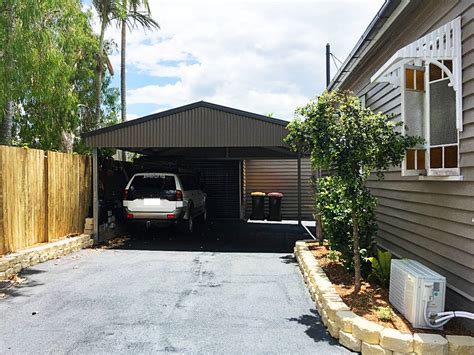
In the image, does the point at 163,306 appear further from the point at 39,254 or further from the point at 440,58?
the point at 440,58

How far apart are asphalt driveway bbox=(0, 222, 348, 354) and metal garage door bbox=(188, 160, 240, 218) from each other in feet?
24.5

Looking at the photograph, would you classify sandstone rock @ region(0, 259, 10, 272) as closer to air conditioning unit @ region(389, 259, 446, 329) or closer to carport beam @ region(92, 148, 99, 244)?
carport beam @ region(92, 148, 99, 244)

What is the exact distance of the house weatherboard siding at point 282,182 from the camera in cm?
1620

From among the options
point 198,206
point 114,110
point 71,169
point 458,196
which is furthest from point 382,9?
point 114,110

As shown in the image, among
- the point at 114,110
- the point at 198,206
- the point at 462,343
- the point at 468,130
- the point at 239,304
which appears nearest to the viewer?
the point at 462,343

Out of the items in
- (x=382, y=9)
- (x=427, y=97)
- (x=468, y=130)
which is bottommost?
(x=468, y=130)

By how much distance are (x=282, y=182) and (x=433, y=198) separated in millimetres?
11660

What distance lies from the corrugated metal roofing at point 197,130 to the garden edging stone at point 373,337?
488 centimetres

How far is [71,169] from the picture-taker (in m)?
9.39

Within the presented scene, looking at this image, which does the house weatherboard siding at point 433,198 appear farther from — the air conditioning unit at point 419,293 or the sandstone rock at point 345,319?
the sandstone rock at point 345,319

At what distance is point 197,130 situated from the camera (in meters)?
9.36

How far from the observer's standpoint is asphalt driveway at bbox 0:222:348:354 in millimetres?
4051

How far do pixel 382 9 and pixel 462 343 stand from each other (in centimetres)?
408

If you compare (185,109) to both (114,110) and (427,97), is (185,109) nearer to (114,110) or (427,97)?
(427,97)
